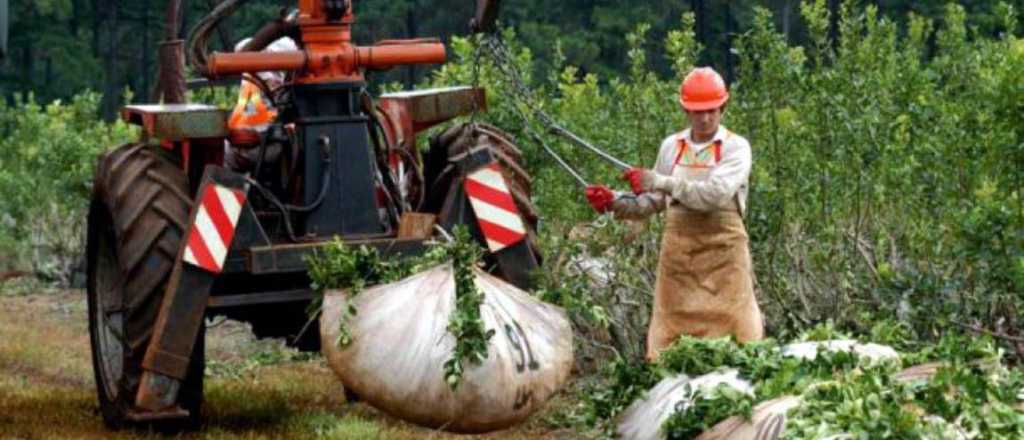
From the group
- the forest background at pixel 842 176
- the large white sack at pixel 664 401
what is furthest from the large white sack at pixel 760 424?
the forest background at pixel 842 176

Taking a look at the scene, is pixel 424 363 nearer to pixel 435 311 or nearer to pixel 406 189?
pixel 435 311

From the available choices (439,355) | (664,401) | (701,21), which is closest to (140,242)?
(439,355)

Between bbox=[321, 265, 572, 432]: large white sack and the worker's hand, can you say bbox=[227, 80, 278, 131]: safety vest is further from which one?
bbox=[321, 265, 572, 432]: large white sack

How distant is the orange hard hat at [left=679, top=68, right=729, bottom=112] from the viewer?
448 inches

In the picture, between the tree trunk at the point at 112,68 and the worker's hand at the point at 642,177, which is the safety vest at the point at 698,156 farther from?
the tree trunk at the point at 112,68

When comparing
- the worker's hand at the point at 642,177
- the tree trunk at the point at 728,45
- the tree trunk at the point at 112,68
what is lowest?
the tree trunk at the point at 112,68

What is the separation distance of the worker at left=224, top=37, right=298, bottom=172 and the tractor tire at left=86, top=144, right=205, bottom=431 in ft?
1.21

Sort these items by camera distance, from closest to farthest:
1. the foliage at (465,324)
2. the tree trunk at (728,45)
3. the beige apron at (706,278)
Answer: the foliage at (465,324)
the beige apron at (706,278)
the tree trunk at (728,45)

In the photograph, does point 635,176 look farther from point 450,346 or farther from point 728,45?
point 728,45

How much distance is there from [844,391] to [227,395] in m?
5.84

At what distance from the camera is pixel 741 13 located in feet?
189

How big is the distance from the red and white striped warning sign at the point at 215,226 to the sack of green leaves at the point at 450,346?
Result: 110 centimetres

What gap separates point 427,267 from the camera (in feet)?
32.7

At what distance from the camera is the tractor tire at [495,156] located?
11398 mm
